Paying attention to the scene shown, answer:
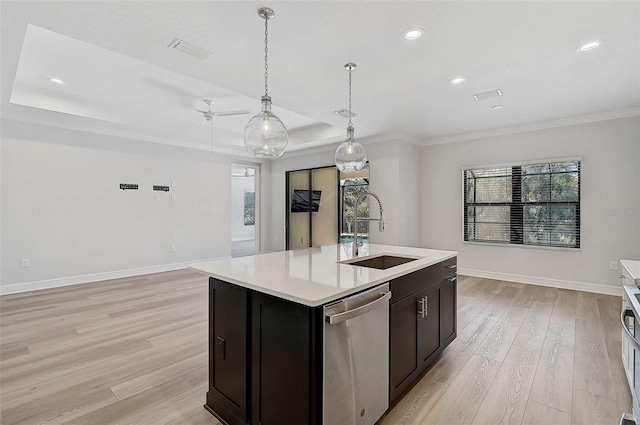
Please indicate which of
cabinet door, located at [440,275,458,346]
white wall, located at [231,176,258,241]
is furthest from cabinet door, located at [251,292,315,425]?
white wall, located at [231,176,258,241]

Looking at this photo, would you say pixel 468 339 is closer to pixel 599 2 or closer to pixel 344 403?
pixel 344 403

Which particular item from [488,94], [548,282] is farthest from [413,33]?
[548,282]

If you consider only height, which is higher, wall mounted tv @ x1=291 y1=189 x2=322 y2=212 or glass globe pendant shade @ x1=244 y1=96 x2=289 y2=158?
glass globe pendant shade @ x1=244 y1=96 x2=289 y2=158

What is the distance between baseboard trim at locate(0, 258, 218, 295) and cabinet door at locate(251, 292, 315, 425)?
388 centimetres

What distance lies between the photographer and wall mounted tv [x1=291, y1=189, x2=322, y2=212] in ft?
22.6

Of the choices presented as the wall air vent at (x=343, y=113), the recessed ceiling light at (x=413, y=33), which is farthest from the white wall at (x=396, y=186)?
the recessed ceiling light at (x=413, y=33)

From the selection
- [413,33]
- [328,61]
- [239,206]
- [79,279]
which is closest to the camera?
[413,33]

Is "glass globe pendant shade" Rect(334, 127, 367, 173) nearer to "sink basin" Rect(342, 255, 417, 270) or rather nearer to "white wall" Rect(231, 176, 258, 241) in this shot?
"sink basin" Rect(342, 255, 417, 270)

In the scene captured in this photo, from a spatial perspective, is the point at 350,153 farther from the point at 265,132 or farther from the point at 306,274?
the point at 306,274

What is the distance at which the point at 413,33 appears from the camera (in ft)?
7.91

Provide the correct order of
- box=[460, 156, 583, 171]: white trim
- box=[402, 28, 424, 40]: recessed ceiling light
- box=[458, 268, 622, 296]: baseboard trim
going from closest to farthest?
box=[402, 28, 424, 40]: recessed ceiling light → box=[458, 268, 622, 296]: baseboard trim → box=[460, 156, 583, 171]: white trim

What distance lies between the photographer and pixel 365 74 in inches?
125

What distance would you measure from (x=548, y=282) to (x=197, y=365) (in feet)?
17.0

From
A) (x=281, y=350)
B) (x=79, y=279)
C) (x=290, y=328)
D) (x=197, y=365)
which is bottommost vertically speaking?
(x=197, y=365)
